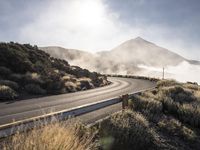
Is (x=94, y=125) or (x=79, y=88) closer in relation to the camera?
(x=94, y=125)

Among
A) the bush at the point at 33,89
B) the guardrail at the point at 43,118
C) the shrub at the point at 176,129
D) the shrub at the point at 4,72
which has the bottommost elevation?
the shrub at the point at 176,129

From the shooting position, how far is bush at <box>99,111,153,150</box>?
8.60m

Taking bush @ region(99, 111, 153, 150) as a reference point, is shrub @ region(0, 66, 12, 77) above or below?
above

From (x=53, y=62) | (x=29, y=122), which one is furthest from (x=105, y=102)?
(x=53, y=62)

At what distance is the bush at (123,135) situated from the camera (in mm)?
8602

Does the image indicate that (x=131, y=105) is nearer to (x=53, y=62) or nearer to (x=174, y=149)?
(x=174, y=149)

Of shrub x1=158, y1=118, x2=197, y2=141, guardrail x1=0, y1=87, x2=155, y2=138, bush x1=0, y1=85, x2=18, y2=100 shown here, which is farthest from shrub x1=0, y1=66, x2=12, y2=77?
shrub x1=158, y1=118, x2=197, y2=141

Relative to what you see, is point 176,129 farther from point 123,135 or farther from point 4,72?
point 4,72

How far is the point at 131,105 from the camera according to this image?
1452 cm

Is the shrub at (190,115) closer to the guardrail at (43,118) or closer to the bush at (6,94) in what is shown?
the guardrail at (43,118)

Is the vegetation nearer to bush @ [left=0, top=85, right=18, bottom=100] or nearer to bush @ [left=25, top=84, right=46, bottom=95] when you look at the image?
bush @ [left=0, top=85, right=18, bottom=100]

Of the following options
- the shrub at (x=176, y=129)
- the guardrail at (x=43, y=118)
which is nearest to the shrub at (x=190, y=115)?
the shrub at (x=176, y=129)

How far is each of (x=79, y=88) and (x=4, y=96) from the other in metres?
12.3

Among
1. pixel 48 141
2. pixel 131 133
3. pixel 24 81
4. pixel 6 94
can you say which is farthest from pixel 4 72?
pixel 48 141
